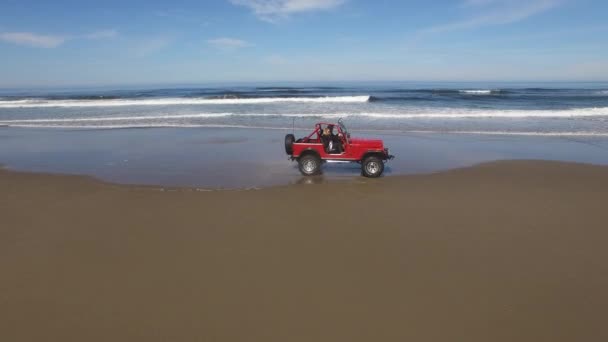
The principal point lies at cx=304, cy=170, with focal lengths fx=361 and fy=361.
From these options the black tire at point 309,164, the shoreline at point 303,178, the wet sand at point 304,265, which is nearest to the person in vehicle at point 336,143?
the black tire at point 309,164

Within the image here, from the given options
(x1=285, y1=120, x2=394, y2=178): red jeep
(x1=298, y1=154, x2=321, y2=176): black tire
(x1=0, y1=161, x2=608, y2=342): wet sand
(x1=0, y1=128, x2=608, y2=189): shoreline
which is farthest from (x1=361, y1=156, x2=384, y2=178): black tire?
(x1=0, y1=161, x2=608, y2=342): wet sand

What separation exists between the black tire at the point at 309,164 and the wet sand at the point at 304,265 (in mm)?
1664

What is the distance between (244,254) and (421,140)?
10302 mm

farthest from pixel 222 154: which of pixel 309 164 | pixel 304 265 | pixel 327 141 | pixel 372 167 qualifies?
pixel 304 265

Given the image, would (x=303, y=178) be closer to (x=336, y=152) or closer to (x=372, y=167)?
(x=336, y=152)

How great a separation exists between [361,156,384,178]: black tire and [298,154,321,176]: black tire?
1.16m

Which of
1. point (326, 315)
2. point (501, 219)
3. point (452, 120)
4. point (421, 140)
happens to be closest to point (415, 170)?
point (501, 219)

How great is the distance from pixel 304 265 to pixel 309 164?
15.6 feet

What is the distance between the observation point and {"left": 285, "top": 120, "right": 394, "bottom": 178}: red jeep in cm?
883

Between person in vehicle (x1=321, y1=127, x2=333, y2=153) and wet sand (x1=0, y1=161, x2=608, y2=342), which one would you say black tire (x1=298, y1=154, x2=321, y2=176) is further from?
wet sand (x1=0, y1=161, x2=608, y2=342)

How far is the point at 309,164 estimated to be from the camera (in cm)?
906

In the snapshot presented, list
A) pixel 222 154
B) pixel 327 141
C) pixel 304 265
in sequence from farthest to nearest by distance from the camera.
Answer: pixel 222 154
pixel 327 141
pixel 304 265

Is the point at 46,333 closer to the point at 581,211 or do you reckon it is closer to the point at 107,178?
the point at 107,178

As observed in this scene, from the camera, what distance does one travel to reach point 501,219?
5887mm
